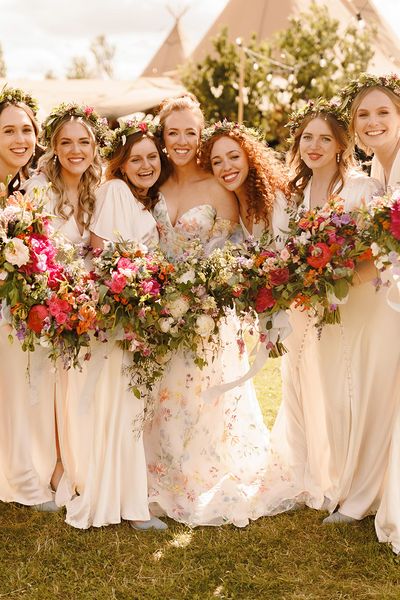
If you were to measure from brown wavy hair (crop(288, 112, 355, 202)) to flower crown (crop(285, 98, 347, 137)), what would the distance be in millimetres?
18

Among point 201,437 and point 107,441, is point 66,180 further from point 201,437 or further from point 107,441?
point 201,437

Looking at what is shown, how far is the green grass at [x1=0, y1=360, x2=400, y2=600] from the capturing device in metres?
3.52

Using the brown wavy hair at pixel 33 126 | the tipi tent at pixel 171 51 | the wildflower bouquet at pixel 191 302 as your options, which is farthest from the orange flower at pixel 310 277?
the tipi tent at pixel 171 51

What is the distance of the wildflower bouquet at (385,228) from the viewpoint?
11.4 feet

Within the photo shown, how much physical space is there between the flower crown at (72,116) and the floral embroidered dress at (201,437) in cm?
60

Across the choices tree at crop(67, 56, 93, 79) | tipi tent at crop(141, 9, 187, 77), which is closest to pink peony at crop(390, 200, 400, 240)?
tipi tent at crop(141, 9, 187, 77)

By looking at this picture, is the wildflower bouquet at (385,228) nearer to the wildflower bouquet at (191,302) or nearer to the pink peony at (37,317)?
the wildflower bouquet at (191,302)

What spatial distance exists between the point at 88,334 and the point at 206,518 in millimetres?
1322

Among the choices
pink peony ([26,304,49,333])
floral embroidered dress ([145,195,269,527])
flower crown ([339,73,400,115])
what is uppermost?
flower crown ([339,73,400,115])

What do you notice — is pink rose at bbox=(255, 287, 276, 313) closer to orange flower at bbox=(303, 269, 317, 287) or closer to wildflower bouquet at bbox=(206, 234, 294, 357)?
wildflower bouquet at bbox=(206, 234, 294, 357)

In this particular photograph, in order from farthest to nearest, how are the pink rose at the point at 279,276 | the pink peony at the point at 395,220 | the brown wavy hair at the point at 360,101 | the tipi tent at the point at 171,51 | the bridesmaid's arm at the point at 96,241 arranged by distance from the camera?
the tipi tent at the point at 171,51 → the bridesmaid's arm at the point at 96,241 → the brown wavy hair at the point at 360,101 → the pink rose at the point at 279,276 → the pink peony at the point at 395,220

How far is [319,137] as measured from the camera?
4.32 metres

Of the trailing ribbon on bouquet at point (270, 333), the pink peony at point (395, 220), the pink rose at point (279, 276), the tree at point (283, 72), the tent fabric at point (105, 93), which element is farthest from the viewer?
the tree at point (283, 72)

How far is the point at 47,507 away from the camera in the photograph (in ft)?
→ 14.4
